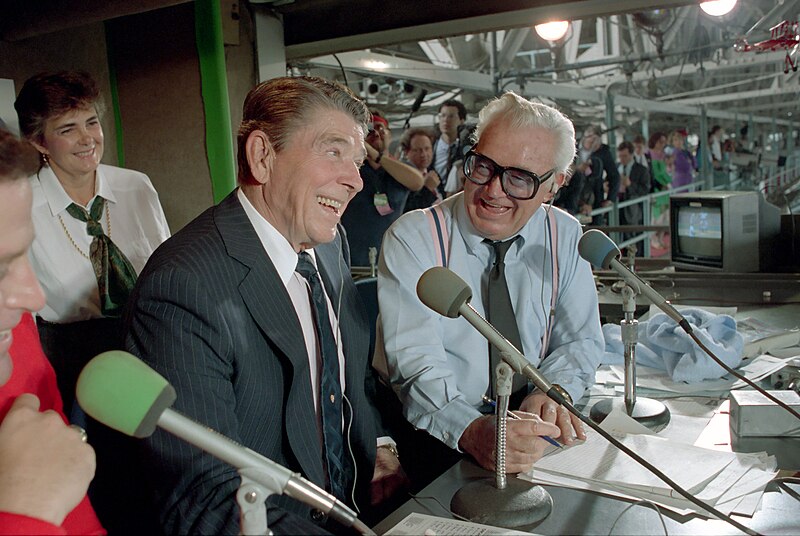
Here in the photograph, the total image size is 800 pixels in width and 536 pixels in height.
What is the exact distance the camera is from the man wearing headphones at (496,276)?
73.1 inches

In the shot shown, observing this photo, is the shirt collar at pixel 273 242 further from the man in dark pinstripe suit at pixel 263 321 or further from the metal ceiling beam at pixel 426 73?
the metal ceiling beam at pixel 426 73

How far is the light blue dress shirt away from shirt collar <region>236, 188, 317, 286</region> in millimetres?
389

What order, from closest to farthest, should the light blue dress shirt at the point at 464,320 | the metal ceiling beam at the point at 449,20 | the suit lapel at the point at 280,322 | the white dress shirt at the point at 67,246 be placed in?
1. the suit lapel at the point at 280,322
2. the light blue dress shirt at the point at 464,320
3. the white dress shirt at the point at 67,246
4. the metal ceiling beam at the point at 449,20

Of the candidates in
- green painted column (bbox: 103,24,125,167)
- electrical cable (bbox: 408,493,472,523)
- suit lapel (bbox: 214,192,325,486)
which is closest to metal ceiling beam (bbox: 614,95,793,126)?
green painted column (bbox: 103,24,125,167)

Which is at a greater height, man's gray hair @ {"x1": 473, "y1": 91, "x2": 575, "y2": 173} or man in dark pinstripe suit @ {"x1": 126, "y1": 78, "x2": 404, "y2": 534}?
man's gray hair @ {"x1": 473, "y1": 91, "x2": 575, "y2": 173}

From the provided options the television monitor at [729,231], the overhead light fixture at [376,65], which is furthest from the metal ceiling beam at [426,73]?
the television monitor at [729,231]

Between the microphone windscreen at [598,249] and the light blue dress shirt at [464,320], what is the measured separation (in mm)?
286

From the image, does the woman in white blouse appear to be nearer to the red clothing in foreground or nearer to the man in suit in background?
the red clothing in foreground

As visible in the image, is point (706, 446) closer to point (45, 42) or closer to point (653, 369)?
point (653, 369)

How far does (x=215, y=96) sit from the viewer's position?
11.3 ft

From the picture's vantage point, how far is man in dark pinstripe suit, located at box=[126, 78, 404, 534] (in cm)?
121

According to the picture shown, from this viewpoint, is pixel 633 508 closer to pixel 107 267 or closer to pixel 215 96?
pixel 107 267

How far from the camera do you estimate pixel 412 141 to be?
543 cm

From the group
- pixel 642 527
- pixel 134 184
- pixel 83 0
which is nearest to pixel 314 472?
pixel 642 527
